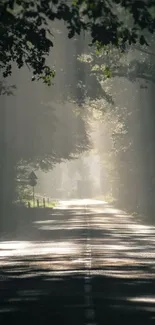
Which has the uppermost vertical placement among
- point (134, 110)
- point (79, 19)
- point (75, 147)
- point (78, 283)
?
point (134, 110)

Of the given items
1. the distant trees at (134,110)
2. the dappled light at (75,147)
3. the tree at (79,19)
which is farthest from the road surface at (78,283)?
the distant trees at (134,110)

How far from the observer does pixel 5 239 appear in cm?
3575

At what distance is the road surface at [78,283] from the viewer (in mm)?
11641

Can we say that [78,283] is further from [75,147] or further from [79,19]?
[75,147]

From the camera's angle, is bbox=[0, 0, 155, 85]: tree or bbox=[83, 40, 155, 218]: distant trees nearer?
bbox=[0, 0, 155, 85]: tree

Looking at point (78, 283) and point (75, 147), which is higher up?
point (75, 147)

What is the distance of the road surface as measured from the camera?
11.6 m

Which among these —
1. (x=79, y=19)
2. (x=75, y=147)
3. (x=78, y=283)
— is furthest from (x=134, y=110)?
(x=79, y=19)

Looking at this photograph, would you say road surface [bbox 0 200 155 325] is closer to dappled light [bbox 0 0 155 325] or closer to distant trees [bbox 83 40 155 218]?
dappled light [bbox 0 0 155 325]

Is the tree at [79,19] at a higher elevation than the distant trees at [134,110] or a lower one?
lower

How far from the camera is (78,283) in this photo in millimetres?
16219

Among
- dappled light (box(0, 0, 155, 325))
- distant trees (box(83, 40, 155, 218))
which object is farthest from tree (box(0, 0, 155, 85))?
distant trees (box(83, 40, 155, 218))

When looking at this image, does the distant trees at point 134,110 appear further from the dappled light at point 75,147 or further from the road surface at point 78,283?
the road surface at point 78,283

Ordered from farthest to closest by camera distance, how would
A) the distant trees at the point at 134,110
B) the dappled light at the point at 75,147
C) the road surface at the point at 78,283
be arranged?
the distant trees at the point at 134,110 < the dappled light at the point at 75,147 < the road surface at the point at 78,283
